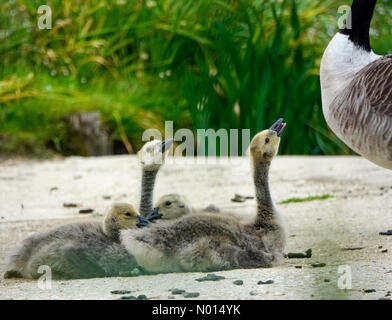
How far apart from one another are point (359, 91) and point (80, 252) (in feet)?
5.66

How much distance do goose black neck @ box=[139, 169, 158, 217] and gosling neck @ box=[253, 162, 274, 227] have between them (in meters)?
0.52

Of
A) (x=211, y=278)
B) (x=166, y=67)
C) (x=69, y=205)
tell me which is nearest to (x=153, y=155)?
(x=211, y=278)

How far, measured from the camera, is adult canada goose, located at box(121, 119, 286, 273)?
347cm

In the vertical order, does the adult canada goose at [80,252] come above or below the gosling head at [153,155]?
below

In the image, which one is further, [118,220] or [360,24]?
[360,24]

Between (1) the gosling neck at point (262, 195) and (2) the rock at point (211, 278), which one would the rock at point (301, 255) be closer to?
(1) the gosling neck at point (262, 195)

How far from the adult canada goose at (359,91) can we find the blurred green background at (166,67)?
249 cm

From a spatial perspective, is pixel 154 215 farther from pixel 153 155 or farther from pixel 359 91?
pixel 359 91

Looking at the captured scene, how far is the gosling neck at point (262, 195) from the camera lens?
372 cm

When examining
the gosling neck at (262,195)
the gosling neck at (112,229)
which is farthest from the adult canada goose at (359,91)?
the gosling neck at (112,229)

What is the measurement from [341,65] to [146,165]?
131cm

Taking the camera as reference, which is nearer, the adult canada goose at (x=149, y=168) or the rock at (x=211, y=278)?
the rock at (x=211, y=278)

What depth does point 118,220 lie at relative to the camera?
3.64 m

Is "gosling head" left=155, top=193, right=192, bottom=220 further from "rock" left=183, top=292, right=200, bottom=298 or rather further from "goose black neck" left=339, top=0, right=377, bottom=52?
"goose black neck" left=339, top=0, right=377, bottom=52
